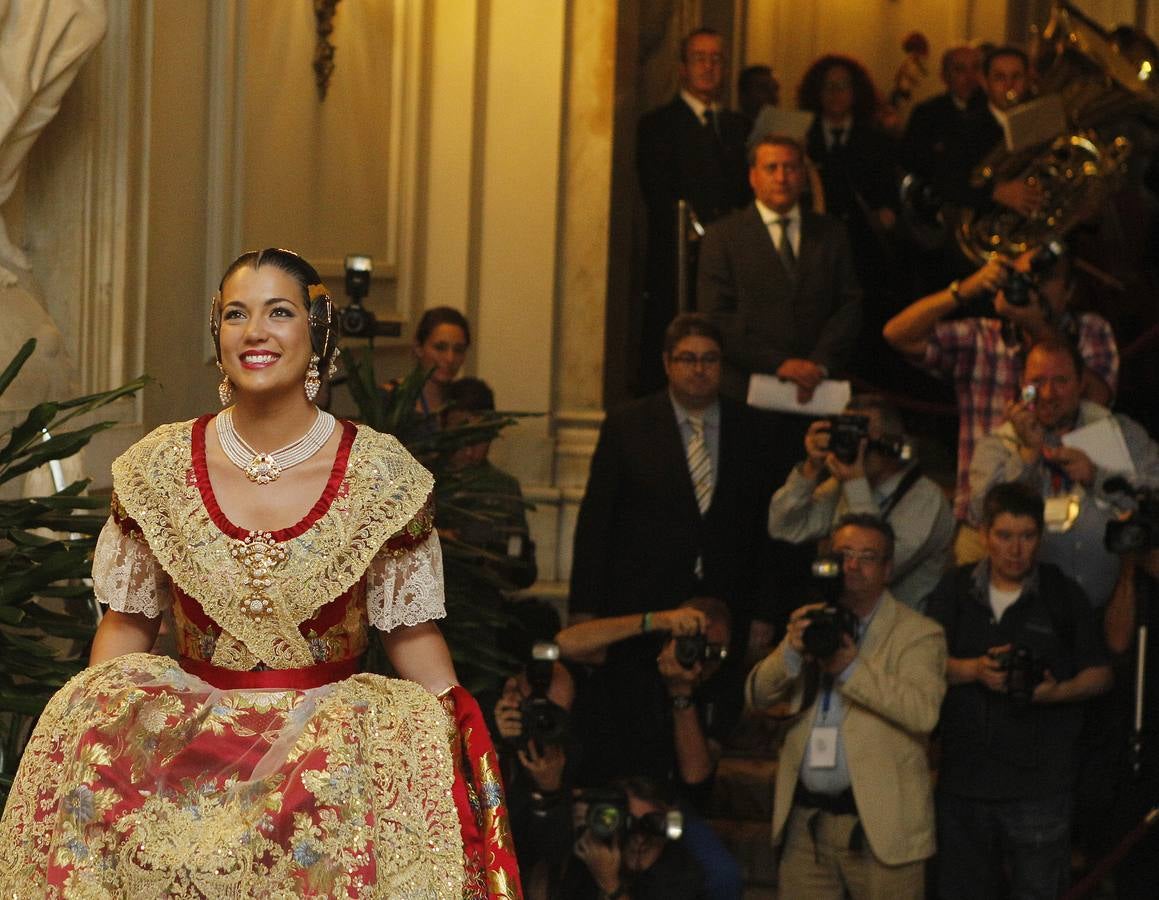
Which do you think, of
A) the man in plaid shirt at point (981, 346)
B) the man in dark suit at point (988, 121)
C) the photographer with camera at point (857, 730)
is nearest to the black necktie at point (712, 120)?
the man in dark suit at point (988, 121)

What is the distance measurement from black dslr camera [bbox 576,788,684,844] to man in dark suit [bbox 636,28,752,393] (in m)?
3.71

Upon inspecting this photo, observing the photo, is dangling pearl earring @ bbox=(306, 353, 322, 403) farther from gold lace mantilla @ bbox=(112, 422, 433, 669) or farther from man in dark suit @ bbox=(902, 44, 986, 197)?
man in dark suit @ bbox=(902, 44, 986, 197)

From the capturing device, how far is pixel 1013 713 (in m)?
5.76

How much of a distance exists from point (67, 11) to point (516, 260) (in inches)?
156

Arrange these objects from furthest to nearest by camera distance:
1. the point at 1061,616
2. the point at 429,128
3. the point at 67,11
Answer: the point at 429,128
the point at 1061,616
the point at 67,11

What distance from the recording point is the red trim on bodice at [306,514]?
3344mm

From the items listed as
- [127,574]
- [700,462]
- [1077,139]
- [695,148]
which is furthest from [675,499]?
[127,574]

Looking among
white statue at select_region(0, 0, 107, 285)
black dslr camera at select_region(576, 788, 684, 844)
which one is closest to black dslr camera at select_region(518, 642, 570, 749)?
black dslr camera at select_region(576, 788, 684, 844)

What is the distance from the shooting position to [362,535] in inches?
133

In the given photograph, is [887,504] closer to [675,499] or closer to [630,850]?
[675,499]

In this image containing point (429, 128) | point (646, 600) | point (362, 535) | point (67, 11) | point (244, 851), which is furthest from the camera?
point (429, 128)

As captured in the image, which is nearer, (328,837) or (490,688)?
(328,837)

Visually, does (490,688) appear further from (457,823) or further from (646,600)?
(457,823)

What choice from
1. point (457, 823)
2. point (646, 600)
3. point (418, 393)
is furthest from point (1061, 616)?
point (457, 823)
